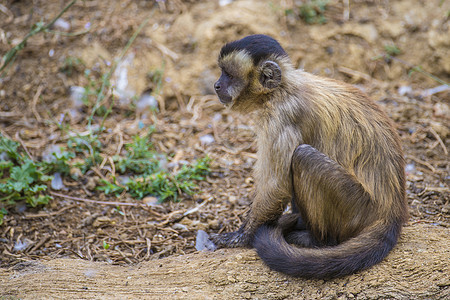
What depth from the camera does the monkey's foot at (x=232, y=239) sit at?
14.6ft

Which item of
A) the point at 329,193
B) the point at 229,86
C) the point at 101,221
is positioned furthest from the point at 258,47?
the point at 101,221

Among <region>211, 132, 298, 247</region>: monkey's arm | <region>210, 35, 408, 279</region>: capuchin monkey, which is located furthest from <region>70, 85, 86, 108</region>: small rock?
<region>211, 132, 298, 247</region>: monkey's arm

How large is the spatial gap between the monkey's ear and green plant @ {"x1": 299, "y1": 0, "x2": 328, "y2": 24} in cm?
425

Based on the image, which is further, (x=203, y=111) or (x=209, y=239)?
(x=203, y=111)

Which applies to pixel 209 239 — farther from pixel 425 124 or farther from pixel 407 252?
pixel 425 124

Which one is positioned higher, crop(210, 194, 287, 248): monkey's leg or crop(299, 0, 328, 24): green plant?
crop(299, 0, 328, 24): green plant

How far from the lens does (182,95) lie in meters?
7.53

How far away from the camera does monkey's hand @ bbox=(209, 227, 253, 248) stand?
4441mm

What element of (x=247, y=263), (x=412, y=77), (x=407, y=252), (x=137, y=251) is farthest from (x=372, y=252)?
(x=412, y=77)

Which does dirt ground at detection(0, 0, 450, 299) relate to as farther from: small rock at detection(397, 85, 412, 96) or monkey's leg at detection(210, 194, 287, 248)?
monkey's leg at detection(210, 194, 287, 248)

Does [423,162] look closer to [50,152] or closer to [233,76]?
[233,76]

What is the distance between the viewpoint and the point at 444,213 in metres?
4.72

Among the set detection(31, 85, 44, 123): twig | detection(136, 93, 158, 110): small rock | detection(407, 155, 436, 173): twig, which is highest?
detection(407, 155, 436, 173): twig

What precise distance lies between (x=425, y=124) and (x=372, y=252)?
3.34 metres
